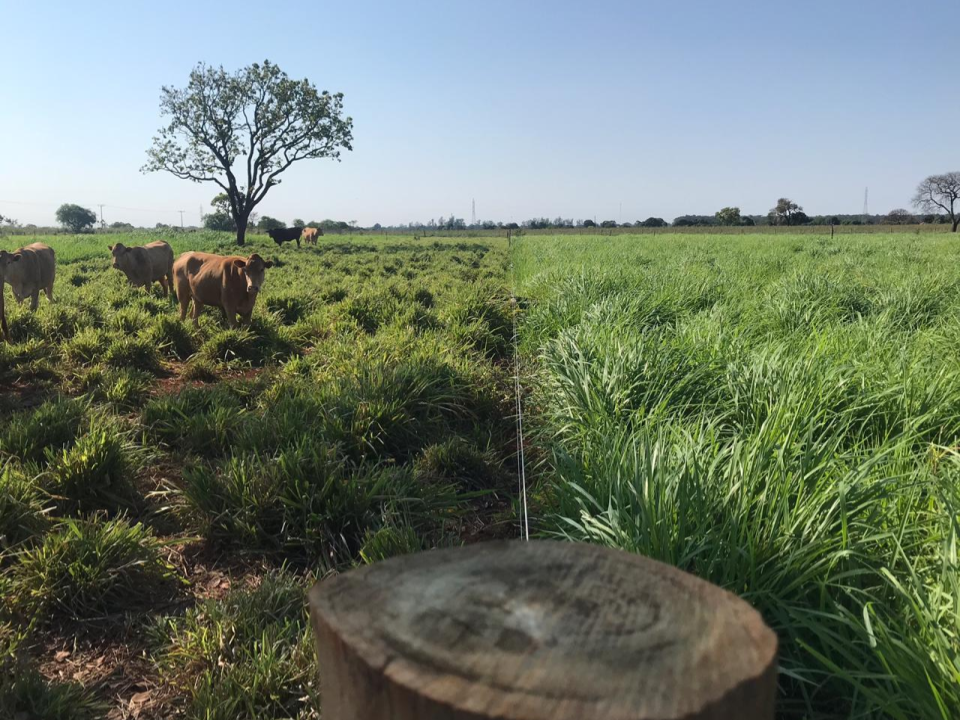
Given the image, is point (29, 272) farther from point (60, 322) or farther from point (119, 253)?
point (60, 322)

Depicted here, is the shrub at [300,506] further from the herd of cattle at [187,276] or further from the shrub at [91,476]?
the herd of cattle at [187,276]

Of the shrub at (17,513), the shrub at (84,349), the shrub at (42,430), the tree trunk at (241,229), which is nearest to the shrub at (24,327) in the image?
the shrub at (84,349)

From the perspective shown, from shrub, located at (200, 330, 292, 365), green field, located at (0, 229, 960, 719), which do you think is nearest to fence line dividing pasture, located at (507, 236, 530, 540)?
green field, located at (0, 229, 960, 719)

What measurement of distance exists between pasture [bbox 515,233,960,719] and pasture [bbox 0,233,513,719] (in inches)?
26.1

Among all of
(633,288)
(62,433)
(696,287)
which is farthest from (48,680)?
(696,287)

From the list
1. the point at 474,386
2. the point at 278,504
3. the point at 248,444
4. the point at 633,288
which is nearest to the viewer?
the point at 278,504

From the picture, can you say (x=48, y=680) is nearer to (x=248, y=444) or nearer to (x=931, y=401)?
(x=248, y=444)

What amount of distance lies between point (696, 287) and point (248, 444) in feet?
19.5

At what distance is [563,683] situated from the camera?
2.01ft

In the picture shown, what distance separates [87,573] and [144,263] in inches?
409

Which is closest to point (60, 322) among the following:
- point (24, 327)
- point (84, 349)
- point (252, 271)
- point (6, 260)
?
point (24, 327)

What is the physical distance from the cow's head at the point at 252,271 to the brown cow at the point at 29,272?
319cm

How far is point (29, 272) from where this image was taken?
9.27 metres

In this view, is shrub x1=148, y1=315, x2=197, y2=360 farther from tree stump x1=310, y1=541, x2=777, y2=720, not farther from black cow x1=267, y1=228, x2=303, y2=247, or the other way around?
black cow x1=267, y1=228, x2=303, y2=247
